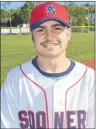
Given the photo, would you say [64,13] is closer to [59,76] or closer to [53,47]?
[53,47]

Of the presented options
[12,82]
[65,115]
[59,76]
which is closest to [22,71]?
[12,82]

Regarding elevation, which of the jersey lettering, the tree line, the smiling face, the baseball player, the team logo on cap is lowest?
the jersey lettering

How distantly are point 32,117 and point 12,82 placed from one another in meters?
0.19

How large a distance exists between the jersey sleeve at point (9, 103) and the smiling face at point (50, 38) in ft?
0.66

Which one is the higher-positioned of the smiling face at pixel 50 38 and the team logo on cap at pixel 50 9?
the team logo on cap at pixel 50 9

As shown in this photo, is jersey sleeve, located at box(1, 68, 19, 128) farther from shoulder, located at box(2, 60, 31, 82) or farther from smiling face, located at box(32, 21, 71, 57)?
smiling face, located at box(32, 21, 71, 57)

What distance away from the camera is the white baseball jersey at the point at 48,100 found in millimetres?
1335

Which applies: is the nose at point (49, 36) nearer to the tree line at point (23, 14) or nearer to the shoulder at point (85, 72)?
the shoulder at point (85, 72)

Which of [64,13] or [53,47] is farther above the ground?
[64,13]

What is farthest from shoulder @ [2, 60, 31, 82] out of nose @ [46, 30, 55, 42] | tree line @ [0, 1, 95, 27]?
tree line @ [0, 1, 95, 27]

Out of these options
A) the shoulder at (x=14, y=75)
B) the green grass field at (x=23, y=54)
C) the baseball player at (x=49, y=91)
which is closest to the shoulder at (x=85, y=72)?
the baseball player at (x=49, y=91)

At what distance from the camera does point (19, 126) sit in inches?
53.3

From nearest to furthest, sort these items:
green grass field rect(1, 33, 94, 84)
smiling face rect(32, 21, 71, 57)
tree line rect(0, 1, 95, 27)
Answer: smiling face rect(32, 21, 71, 57)
tree line rect(0, 1, 95, 27)
green grass field rect(1, 33, 94, 84)

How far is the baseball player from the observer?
133 centimetres
